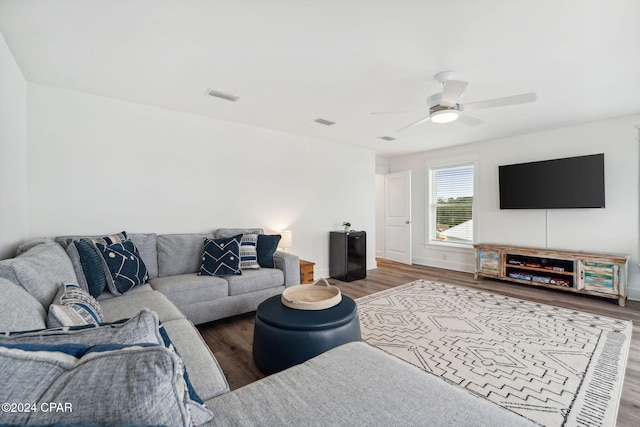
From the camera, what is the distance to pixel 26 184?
2721mm

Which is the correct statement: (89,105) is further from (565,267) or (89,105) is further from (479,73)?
(565,267)

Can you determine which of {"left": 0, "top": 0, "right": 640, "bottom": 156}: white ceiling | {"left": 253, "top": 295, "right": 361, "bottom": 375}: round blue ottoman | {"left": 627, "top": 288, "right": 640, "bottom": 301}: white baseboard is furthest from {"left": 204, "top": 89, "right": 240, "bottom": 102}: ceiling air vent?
{"left": 627, "top": 288, "right": 640, "bottom": 301}: white baseboard

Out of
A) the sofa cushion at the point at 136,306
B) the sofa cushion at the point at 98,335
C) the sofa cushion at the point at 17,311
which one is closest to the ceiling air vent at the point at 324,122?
the sofa cushion at the point at 136,306

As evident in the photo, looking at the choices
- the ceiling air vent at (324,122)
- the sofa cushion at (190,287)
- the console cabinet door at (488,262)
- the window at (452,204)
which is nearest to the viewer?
the sofa cushion at (190,287)

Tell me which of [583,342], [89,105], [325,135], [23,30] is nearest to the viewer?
[23,30]

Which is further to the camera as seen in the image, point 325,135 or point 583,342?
point 325,135

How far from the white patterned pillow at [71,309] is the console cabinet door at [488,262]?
519 centimetres

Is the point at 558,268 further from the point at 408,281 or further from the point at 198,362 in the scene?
the point at 198,362

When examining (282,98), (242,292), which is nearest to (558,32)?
(282,98)

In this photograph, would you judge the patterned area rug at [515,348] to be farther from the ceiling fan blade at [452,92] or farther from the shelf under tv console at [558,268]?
the ceiling fan blade at [452,92]

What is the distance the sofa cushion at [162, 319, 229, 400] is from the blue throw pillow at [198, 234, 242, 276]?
51.0 inches

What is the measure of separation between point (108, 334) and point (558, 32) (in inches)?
121

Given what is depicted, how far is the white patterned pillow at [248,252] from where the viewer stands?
10.9ft

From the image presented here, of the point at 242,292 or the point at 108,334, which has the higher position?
the point at 108,334
